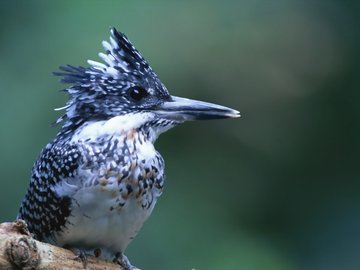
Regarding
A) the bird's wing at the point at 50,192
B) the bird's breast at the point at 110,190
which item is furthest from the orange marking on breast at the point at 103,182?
the bird's wing at the point at 50,192

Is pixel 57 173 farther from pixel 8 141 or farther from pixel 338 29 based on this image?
pixel 338 29

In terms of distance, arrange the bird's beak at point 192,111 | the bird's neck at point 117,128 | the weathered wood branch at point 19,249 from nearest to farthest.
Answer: the weathered wood branch at point 19,249, the bird's neck at point 117,128, the bird's beak at point 192,111

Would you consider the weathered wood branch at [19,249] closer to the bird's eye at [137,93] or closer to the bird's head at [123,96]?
the bird's head at [123,96]

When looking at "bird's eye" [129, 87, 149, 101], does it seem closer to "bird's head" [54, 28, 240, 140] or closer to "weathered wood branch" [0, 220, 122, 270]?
"bird's head" [54, 28, 240, 140]

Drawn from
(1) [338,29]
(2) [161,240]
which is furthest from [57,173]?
(1) [338,29]

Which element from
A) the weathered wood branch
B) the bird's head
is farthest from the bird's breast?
the weathered wood branch

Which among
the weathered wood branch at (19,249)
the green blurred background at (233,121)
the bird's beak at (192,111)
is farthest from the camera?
the green blurred background at (233,121)

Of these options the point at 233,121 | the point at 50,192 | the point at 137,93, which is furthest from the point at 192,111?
the point at 233,121

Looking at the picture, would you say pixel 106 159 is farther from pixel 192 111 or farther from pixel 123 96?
pixel 192 111

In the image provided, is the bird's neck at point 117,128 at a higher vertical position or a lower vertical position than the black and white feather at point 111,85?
lower
